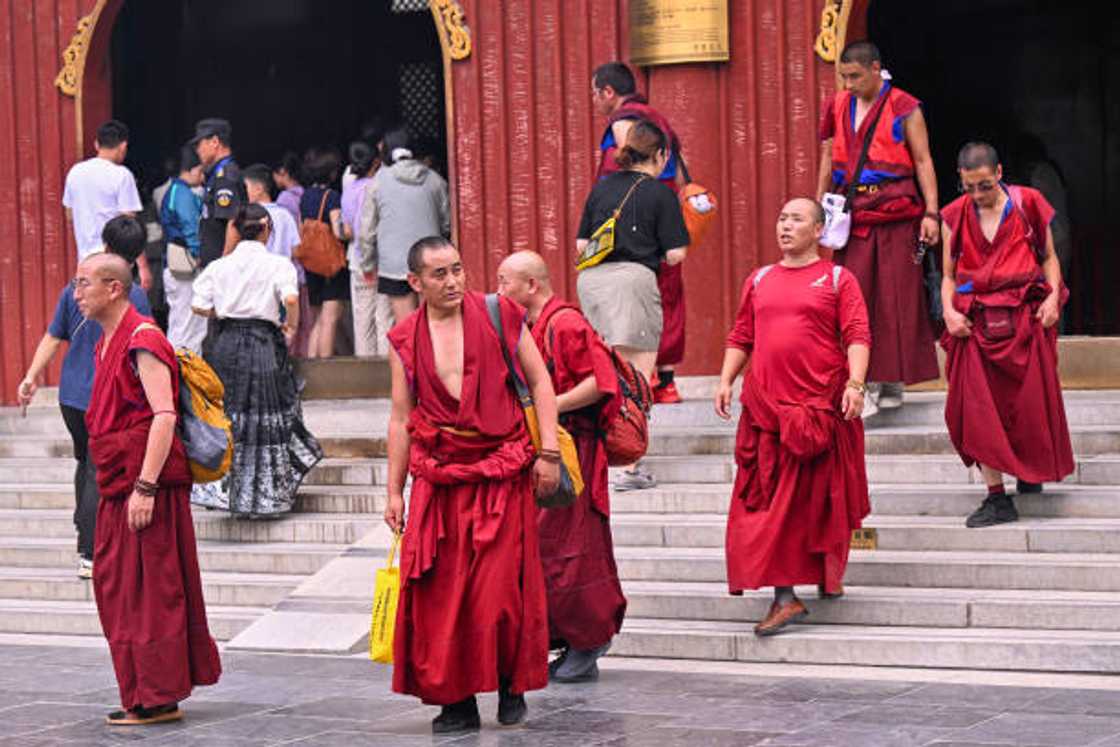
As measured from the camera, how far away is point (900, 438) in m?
10.4

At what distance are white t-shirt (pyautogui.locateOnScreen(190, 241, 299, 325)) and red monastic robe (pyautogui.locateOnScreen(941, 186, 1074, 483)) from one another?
11.1 feet

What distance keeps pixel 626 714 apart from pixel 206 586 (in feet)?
10.9

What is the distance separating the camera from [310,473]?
37.8 feet

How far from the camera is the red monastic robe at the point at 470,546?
7.37 meters

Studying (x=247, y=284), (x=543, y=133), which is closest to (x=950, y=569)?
(x=247, y=284)

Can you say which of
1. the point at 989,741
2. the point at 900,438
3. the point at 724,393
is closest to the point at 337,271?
the point at 900,438

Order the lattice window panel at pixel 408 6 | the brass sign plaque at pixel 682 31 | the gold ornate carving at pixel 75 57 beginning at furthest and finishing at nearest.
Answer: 1. the lattice window panel at pixel 408 6
2. the gold ornate carving at pixel 75 57
3. the brass sign plaque at pixel 682 31

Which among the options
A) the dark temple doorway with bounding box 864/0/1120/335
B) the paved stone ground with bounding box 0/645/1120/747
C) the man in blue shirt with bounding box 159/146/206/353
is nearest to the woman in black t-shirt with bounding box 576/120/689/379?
the paved stone ground with bounding box 0/645/1120/747

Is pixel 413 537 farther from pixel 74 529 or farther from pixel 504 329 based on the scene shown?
pixel 74 529

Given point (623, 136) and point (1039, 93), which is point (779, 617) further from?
point (1039, 93)

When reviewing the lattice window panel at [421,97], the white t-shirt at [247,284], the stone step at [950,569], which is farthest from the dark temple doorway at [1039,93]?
the stone step at [950,569]

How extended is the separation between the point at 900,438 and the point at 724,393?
6.54ft

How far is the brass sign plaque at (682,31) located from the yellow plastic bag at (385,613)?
563 centimetres

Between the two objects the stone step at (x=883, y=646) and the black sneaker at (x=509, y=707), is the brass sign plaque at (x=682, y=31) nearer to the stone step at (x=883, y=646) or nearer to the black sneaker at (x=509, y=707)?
the stone step at (x=883, y=646)
